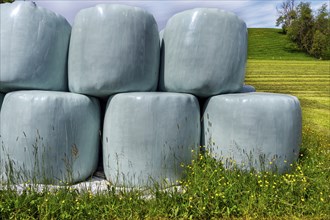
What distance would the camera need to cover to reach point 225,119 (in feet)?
9.92

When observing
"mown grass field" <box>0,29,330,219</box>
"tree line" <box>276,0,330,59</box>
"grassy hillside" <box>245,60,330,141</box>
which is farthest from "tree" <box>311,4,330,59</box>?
"mown grass field" <box>0,29,330,219</box>

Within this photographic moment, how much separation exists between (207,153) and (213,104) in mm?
459

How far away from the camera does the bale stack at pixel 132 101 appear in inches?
111

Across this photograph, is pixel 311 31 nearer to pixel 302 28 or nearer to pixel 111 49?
pixel 302 28

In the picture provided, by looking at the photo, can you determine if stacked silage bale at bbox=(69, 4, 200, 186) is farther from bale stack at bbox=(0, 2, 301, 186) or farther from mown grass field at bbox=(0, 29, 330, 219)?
mown grass field at bbox=(0, 29, 330, 219)

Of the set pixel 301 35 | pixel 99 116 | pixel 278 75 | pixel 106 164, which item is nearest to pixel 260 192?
pixel 106 164

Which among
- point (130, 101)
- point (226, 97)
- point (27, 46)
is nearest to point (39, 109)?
point (27, 46)

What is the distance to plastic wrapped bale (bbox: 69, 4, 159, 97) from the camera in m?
2.91

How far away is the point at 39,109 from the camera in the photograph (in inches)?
109

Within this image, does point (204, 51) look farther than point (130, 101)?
Yes

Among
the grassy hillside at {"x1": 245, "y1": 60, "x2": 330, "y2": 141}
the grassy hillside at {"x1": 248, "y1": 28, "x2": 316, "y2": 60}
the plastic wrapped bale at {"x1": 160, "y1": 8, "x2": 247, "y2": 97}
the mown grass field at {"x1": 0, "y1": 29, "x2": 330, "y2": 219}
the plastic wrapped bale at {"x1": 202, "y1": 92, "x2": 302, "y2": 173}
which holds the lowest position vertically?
the grassy hillside at {"x1": 248, "y1": 28, "x2": 316, "y2": 60}

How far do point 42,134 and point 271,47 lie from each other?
3330 cm

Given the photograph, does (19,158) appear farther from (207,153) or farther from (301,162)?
(301,162)

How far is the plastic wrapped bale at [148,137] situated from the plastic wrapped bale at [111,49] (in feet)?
0.61
